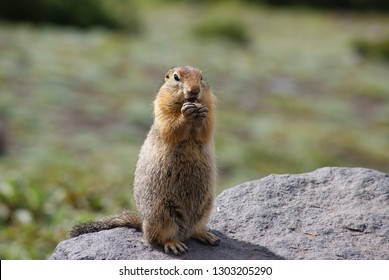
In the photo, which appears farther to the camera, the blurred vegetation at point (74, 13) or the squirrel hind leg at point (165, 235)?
the blurred vegetation at point (74, 13)

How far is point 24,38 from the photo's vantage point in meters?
25.3

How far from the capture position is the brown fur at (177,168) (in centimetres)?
561

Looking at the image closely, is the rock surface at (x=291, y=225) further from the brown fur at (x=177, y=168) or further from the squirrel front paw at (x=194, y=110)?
the squirrel front paw at (x=194, y=110)

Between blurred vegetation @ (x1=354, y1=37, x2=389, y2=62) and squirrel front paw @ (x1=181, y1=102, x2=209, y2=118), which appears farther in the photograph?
blurred vegetation @ (x1=354, y1=37, x2=389, y2=62)

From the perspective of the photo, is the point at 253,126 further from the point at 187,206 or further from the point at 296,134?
the point at 187,206

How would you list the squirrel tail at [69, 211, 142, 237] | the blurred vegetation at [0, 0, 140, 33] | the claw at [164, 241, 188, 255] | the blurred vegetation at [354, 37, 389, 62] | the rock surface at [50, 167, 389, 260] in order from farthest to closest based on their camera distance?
1. the blurred vegetation at [0, 0, 140, 33]
2. the blurred vegetation at [354, 37, 389, 62]
3. the squirrel tail at [69, 211, 142, 237]
4. the rock surface at [50, 167, 389, 260]
5. the claw at [164, 241, 188, 255]

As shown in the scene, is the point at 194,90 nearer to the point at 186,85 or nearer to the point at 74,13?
the point at 186,85

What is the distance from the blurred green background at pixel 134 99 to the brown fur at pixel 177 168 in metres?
0.79

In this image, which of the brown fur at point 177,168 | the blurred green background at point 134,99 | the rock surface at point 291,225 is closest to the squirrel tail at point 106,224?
the rock surface at point 291,225

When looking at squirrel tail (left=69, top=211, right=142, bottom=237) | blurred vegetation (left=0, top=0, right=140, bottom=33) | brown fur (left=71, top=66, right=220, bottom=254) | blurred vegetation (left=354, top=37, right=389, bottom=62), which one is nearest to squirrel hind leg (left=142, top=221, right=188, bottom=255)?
brown fur (left=71, top=66, right=220, bottom=254)

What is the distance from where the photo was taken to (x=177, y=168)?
18.5ft

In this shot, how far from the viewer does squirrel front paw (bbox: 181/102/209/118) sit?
5438 mm

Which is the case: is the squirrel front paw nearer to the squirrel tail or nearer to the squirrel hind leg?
the squirrel hind leg

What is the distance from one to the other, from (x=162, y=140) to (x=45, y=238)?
4.22 meters
